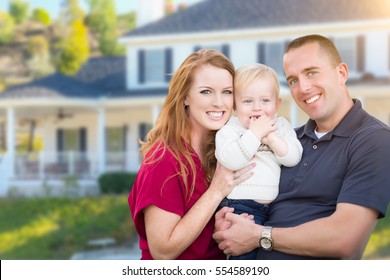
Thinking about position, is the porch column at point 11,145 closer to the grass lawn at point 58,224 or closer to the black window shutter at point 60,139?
the grass lawn at point 58,224

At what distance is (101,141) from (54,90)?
2054mm

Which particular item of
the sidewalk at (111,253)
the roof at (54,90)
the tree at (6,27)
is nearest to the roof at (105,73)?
the roof at (54,90)

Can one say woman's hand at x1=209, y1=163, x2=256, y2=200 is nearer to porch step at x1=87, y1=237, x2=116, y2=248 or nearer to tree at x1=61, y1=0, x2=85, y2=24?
porch step at x1=87, y1=237, x2=116, y2=248

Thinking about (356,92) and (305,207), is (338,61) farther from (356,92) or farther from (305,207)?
(356,92)

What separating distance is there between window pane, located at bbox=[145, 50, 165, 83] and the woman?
1598 centimetres

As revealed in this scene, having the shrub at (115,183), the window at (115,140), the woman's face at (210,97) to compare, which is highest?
the woman's face at (210,97)

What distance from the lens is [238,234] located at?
121 inches

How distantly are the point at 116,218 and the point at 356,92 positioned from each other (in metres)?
6.32

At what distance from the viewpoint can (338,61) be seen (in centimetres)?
319

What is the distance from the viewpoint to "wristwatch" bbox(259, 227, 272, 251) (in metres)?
3.02

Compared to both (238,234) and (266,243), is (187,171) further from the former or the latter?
(266,243)

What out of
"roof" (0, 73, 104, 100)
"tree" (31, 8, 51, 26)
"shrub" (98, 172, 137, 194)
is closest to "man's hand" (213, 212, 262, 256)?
"shrub" (98, 172, 137, 194)

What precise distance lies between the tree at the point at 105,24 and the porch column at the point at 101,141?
1298cm

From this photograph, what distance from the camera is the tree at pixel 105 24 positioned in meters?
33.2
